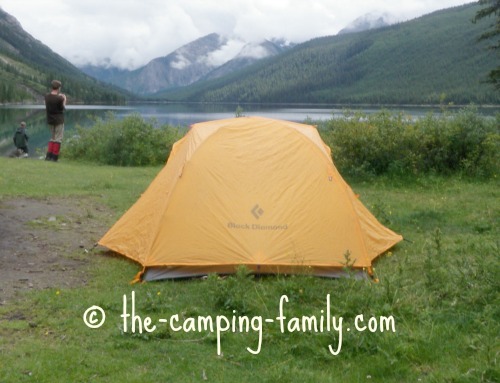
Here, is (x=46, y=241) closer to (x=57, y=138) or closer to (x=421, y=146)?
(x=421, y=146)

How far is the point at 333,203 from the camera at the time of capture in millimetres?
7891

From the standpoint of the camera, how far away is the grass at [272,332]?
470cm


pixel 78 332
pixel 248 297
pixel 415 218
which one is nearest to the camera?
pixel 78 332

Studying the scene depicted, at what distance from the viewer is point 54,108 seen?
18781 millimetres

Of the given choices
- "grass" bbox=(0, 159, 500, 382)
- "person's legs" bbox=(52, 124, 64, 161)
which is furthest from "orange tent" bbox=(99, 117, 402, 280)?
"person's legs" bbox=(52, 124, 64, 161)

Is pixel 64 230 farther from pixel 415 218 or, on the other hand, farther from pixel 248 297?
pixel 415 218

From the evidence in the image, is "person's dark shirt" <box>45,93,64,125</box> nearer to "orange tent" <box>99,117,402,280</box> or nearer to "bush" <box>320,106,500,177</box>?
"bush" <box>320,106,500,177</box>

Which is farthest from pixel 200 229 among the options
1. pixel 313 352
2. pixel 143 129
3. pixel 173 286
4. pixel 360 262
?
pixel 143 129

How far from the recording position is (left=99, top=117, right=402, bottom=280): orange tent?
24.1ft

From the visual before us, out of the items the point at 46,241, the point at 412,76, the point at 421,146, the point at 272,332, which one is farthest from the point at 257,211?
the point at 412,76

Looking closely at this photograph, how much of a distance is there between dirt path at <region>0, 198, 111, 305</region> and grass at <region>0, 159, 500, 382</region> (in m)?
0.31

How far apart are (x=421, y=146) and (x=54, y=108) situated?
11.4m

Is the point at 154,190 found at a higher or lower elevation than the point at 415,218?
higher

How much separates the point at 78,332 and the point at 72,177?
11.5 metres
